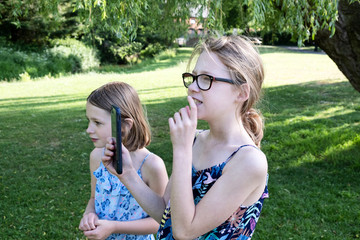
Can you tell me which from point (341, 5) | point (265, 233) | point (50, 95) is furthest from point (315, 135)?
point (50, 95)

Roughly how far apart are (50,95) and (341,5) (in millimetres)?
11210

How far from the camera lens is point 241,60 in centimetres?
161

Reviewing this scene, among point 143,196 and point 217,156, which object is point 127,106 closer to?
point 143,196

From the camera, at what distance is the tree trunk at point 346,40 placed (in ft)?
18.0

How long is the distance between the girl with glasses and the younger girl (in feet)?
1.21

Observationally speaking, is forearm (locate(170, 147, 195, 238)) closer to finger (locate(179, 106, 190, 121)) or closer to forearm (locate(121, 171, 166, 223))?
finger (locate(179, 106, 190, 121))

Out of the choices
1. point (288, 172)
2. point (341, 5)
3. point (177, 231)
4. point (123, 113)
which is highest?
point (341, 5)

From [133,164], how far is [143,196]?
1.43 ft

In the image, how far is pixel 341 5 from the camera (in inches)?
220

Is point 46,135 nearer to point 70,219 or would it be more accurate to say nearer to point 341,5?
point 70,219

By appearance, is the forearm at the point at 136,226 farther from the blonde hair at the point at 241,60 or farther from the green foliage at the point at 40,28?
the green foliage at the point at 40,28

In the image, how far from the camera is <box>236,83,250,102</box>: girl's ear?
160cm

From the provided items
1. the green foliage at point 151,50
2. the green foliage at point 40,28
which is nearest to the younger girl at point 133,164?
the green foliage at point 40,28

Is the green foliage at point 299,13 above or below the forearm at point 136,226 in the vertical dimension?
above
